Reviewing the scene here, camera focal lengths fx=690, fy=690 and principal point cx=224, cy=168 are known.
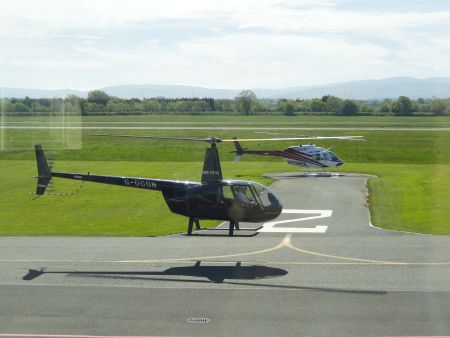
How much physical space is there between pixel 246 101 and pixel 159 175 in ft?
339

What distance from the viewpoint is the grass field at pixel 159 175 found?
40.8 metres

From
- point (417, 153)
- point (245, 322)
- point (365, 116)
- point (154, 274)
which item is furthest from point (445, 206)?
point (365, 116)

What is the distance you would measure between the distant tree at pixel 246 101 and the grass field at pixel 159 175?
163 ft

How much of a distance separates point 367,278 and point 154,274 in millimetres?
7963

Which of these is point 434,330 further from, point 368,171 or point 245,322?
point 368,171

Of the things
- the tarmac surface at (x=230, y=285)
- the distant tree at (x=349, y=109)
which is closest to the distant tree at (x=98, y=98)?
the distant tree at (x=349, y=109)

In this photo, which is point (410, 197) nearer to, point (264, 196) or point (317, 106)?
point (264, 196)

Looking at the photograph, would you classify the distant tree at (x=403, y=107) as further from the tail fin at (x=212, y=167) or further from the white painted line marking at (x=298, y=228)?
the tail fin at (x=212, y=167)

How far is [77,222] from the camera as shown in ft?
137

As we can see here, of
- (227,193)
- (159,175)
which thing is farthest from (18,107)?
(227,193)

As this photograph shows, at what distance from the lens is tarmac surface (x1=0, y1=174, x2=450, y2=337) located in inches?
779

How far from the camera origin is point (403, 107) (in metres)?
179

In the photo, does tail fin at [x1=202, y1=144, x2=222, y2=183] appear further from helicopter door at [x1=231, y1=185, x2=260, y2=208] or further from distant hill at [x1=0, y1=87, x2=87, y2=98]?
distant hill at [x1=0, y1=87, x2=87, y2=98]

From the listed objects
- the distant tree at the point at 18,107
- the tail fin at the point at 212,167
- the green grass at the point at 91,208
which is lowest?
the green grass at the point at 91,208
